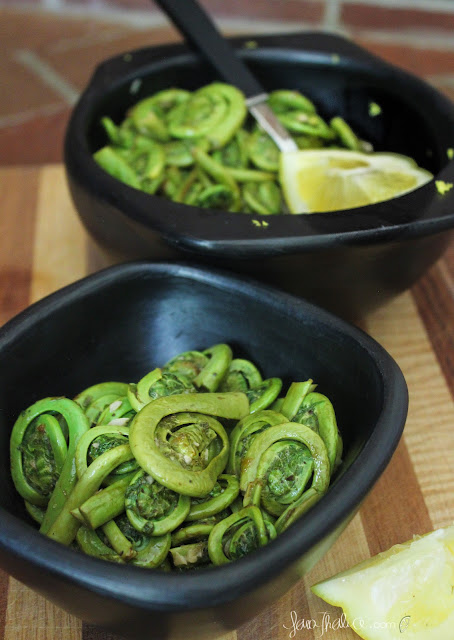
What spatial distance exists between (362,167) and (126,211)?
0.34 metres

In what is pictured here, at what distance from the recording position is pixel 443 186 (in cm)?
93

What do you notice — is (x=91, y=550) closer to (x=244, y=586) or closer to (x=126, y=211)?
(x=244, y=586)

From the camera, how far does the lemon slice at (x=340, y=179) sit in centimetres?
99

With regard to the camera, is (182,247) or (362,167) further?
(362,167)

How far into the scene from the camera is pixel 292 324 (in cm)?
82

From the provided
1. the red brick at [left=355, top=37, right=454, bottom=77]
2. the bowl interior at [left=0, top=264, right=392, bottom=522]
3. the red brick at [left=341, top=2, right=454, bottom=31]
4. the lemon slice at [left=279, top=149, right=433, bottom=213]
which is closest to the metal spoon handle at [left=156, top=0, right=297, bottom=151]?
the lemon slice at [left=279, top=149, right=433, bottom=213]

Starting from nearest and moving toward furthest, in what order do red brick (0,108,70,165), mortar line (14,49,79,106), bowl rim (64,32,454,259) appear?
bowl rim (64,32,454,259) < red brick (0,108,70,165) < mortar line (14,49,79,106)

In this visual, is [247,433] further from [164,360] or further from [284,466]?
[164,360]

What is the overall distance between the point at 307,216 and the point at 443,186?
177 mm

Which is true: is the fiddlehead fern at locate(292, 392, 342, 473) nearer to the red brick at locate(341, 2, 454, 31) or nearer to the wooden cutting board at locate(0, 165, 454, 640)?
the wooden cutting board at locate(0, 165, 454, 640)

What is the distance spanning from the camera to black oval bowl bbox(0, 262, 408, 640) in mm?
561

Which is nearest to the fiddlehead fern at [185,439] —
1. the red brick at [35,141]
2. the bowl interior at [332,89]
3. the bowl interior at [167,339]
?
the bowl interior at [167,339]

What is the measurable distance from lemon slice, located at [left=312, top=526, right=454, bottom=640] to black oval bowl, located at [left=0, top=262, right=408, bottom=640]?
0.33 feet

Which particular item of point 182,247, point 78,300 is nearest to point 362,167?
point 182,247
